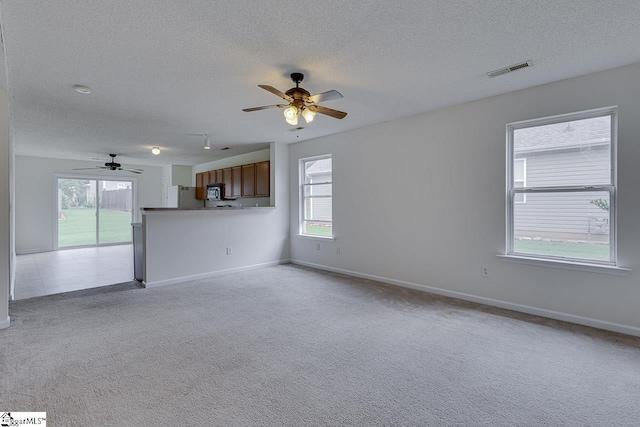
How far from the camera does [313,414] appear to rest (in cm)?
184

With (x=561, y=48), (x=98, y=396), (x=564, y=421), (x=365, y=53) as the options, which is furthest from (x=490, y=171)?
(x=98, y=396)

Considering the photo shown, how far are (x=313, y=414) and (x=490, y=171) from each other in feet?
10.8

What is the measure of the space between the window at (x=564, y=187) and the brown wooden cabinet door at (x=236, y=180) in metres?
5.48

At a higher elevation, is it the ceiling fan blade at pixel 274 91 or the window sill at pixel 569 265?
the ceiling fan blade at pixel 274 91

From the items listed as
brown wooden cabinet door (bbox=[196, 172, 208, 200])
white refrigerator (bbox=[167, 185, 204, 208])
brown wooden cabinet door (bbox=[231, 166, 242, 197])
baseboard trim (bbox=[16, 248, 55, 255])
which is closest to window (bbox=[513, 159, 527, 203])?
brown wooden cabinet door (bbox=[231, 166, 242, 197])

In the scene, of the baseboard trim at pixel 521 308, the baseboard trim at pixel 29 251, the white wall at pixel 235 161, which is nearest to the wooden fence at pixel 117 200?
the baseboard trim at pixel 29 251

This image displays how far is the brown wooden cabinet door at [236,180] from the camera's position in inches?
289

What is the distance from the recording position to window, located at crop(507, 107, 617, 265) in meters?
3.10

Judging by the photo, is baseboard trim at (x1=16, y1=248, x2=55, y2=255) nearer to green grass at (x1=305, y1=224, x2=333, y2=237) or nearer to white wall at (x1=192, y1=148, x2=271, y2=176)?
white wall at (x1=192, y1=148, x2=271, y2=176)

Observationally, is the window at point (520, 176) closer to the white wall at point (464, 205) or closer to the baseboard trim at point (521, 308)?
the white wall at point (464, 205)

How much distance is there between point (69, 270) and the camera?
5781 mm

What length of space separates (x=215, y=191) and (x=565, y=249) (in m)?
7.06

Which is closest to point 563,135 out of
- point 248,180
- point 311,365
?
point 311,365

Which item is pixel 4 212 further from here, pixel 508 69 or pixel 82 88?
pixel 508 69
